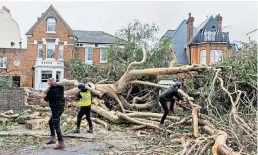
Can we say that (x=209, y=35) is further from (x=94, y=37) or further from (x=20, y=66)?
(x=20, y=66)

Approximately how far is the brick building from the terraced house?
24.4ft

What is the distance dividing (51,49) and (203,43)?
14654 millimetres

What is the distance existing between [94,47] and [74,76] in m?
17.3

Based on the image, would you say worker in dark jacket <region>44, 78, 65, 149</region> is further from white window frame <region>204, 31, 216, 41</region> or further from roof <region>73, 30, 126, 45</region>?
white window frame <region>204, 31, 216, 41</region>

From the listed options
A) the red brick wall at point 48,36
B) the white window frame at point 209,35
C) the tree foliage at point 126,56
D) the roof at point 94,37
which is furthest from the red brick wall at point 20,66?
the white window frame at point 209,35

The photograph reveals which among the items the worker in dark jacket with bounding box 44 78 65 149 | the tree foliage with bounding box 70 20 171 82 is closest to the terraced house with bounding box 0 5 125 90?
the tree foliage with bounding box 70 20 171 82

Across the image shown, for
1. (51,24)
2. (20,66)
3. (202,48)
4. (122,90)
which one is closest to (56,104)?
(122,90)

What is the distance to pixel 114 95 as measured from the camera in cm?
1330

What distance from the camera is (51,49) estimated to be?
112 ft

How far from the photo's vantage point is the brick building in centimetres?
3288

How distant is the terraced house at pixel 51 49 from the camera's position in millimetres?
32969

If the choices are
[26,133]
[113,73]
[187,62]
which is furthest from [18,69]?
[26,133]

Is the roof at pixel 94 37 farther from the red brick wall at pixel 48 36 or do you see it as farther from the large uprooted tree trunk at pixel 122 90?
the large uprooted tree trunk at pixel 122 90

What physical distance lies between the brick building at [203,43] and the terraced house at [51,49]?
7424 millimetres
